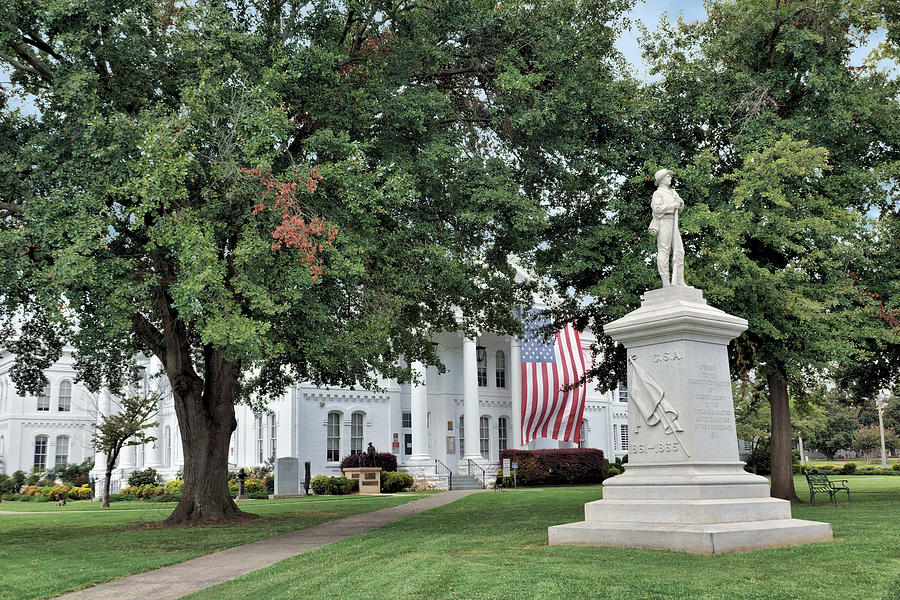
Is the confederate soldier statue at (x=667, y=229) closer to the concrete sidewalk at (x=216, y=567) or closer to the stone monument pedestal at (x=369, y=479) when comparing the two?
the concrete sidewalk at (x=216, y=567)

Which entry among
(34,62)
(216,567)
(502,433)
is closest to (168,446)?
(502,433)

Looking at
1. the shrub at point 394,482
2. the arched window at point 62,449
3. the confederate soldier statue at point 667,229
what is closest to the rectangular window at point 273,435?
the shrub at point 394,482

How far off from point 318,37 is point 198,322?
6590 millimetres

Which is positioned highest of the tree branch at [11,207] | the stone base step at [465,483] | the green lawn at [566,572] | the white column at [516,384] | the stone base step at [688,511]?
the tree branch at [11,207]

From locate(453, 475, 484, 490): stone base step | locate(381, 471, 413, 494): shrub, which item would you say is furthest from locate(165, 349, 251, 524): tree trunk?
locate(453, 475, 484, 490): stone base step

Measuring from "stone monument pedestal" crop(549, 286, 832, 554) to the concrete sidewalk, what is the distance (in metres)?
4.19

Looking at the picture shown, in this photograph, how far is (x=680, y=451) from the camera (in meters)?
10.5

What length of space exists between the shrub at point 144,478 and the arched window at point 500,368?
1857 centimetres

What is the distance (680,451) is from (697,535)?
154 cm

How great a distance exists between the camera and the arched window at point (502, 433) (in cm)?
4222

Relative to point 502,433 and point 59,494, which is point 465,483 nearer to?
point 502,433

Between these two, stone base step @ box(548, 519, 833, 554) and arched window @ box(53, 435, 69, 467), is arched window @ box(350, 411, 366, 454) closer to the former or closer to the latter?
stone base step @ box(548, 519, 833, 554)

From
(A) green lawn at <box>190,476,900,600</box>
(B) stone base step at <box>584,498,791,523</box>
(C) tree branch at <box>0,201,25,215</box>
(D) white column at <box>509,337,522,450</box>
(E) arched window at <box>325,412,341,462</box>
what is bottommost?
(A) green lawn at <box>190,476,900,600</box>

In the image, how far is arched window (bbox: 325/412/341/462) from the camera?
3719 cm
